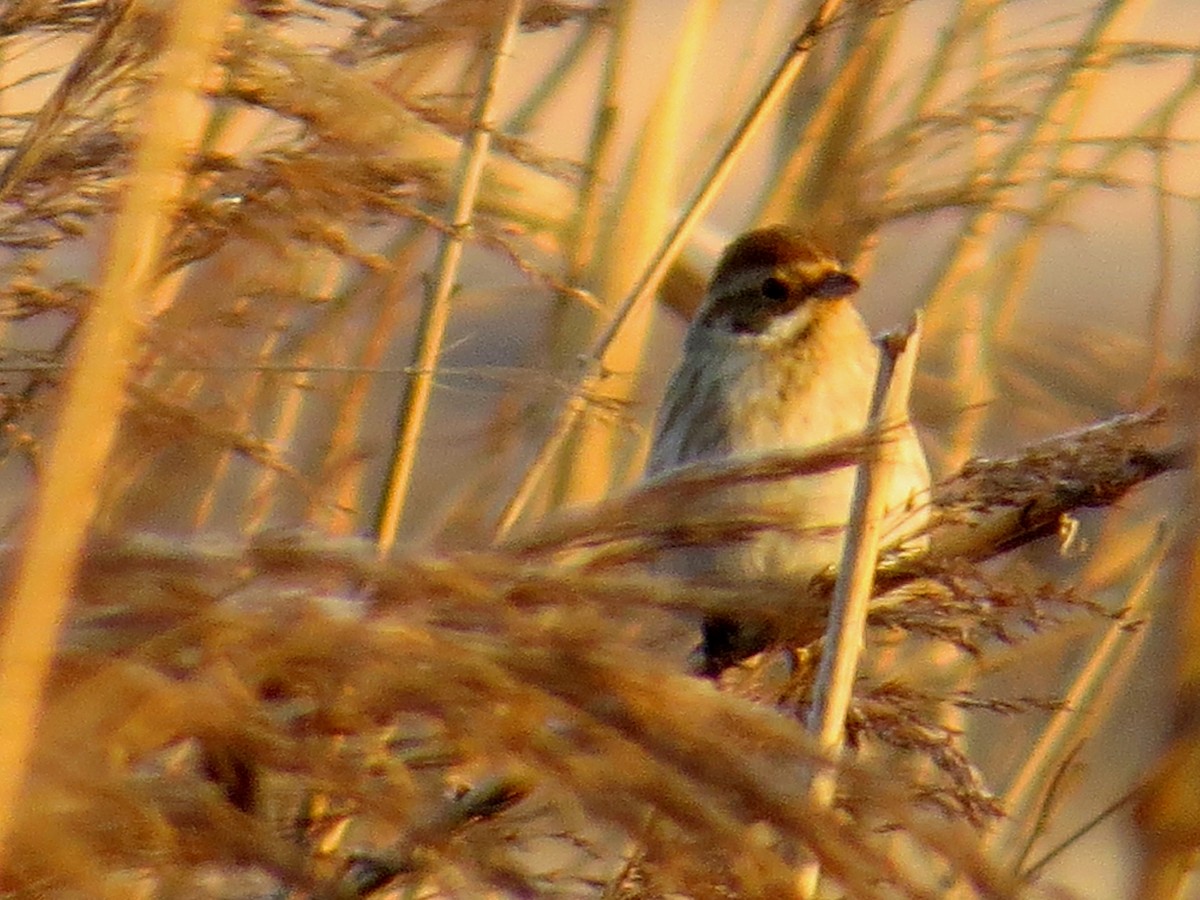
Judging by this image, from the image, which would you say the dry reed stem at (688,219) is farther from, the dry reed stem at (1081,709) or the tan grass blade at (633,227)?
the dry reed stem at (1081,709)

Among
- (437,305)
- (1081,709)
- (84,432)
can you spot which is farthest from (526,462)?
(84,432)

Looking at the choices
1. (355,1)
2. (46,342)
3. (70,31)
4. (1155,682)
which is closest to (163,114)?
(1155,682)

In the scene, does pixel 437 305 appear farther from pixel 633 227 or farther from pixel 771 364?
pixel 771 364

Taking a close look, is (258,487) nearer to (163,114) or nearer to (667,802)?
(163,114)

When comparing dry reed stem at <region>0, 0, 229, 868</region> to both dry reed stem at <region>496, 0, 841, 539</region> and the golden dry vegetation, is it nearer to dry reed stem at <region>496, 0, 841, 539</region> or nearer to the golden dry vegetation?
the golden dry vegetation

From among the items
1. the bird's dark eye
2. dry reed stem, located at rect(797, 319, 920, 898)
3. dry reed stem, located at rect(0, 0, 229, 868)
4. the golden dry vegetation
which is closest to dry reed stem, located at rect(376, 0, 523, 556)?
the golden dry vegetation
